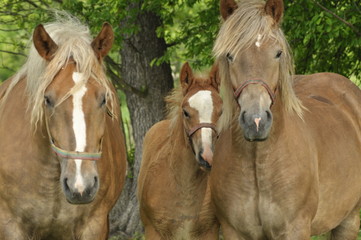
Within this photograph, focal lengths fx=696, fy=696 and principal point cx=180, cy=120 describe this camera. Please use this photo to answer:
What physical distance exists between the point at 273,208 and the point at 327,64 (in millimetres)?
4720

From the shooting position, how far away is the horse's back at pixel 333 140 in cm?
545

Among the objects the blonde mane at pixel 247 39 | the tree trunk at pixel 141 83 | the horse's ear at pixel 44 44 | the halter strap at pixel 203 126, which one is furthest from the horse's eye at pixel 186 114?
the tree trunk at pixel 141 83

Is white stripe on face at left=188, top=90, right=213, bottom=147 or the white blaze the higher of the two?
the white blaze

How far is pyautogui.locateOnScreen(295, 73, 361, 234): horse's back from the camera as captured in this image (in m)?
5.45

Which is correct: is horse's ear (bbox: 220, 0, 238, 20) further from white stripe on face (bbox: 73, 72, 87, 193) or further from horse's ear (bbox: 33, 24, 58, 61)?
white stripe on face (bbox: 73, 72, 87, 193)

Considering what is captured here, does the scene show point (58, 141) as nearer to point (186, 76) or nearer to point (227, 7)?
point (227, 7)

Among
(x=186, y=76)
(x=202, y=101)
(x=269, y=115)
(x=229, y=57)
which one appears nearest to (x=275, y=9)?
(x=229, y=57)

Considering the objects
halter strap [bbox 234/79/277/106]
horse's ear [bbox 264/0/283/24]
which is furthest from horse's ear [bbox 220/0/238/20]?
halter strap [bbox 234/79/277/106]

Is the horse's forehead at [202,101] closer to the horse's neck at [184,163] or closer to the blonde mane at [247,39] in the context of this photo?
the horse's neck at [184,163]

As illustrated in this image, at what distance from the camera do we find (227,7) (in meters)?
5.07

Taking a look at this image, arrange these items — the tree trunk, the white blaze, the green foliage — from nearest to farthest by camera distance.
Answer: the white blaze → the green foliage → the tree trunk

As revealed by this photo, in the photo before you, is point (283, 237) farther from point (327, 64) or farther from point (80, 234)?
point (327, 64)

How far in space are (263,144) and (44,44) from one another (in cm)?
166

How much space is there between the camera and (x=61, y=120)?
170 inches
